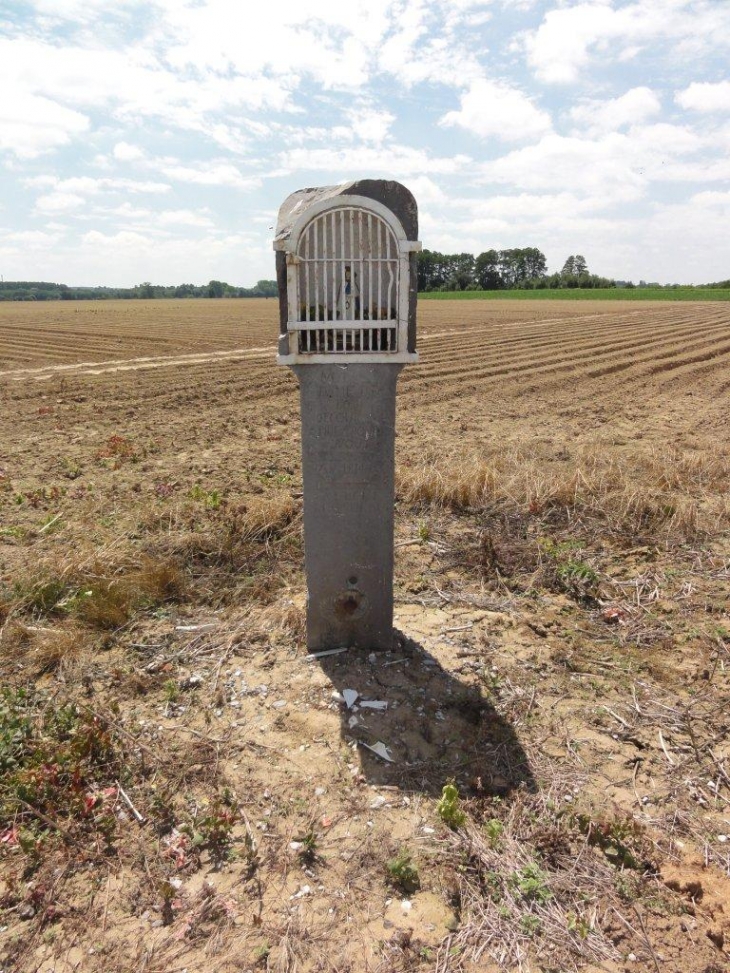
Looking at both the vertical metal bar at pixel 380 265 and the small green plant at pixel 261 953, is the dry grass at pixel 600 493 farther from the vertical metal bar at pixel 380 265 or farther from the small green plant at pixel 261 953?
the small green plant at pixel 261 953

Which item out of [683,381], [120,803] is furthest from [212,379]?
[120,803]

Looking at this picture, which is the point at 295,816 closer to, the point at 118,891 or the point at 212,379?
the point at 118,891

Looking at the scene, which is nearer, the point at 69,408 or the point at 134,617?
the point at 134,617

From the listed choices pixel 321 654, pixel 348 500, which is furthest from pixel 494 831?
pixel 348 500

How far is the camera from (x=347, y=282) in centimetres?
328

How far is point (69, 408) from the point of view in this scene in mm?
10820

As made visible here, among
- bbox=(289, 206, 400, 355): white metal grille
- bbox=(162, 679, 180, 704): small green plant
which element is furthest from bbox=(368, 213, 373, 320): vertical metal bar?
bbox=(162, 679, 180, 704): small green plant

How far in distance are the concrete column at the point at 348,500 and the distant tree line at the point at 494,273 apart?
74.8m

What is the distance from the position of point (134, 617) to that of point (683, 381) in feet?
42.3

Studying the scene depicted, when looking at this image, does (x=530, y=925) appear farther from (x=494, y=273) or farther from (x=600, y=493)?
(x=494, y=273)

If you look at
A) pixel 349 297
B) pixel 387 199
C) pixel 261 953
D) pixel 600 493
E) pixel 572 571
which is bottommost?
pixel 261 953

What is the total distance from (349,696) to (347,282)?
2.12 m

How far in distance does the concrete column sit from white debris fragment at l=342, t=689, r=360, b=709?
0.39 m

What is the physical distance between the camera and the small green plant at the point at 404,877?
7.78 feet
